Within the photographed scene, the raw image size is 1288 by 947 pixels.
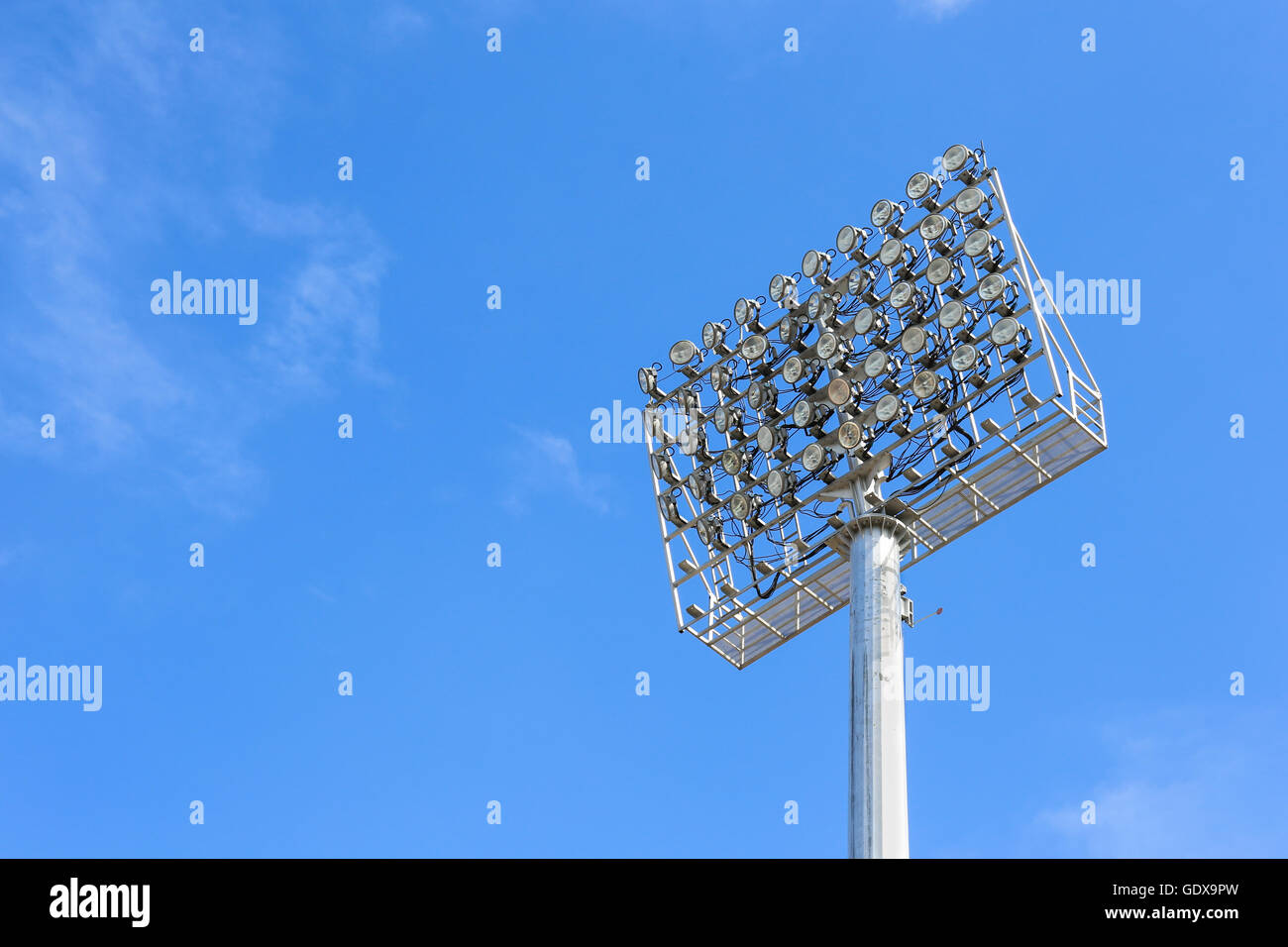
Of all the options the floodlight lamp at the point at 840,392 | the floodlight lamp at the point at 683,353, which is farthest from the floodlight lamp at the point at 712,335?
the floodlight lamp at the point at 840,392

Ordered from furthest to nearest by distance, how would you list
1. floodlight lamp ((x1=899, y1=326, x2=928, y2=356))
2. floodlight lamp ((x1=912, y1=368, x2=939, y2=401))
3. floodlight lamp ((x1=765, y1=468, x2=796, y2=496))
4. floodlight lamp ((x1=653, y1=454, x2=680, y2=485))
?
floodlight lamp ((x1=653, y1=454, x2=680, y2=485))
floodlight lamp ((x1=765, y1=468, x2=796, y2=496))
floodlight lamp ((x1=899, y1=326, x2=928, y2=356))
floodlight lamp ((x1=912, y1=368, x2=939, y2=401))

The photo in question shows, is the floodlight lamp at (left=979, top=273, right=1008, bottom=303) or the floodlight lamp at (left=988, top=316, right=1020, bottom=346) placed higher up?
the floodlight lamp at (left=979, top=273, right=1008, bottom=303)

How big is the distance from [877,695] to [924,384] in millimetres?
6934

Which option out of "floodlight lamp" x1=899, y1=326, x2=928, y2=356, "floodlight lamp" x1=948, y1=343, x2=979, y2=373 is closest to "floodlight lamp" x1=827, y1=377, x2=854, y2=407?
"floodlight lamp" x1=899, y1=326, x2=928, y2=356

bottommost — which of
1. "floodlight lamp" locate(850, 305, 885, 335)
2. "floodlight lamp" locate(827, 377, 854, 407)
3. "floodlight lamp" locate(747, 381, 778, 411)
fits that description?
"floodlight lamp" locate(827, 377, 854, 407)

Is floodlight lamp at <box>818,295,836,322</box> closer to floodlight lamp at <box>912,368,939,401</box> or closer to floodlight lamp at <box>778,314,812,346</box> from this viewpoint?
floodlight lamp at <box>778,314,812,346</box>

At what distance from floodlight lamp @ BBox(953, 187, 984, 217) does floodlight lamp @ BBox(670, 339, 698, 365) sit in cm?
752

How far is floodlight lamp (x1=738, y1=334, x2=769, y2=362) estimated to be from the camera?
3938 centimetres

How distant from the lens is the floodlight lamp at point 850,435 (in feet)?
118

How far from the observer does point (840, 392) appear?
36.7m

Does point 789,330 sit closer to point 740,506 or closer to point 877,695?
point 740,506

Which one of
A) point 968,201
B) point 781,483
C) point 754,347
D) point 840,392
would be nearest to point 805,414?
point 840,392
